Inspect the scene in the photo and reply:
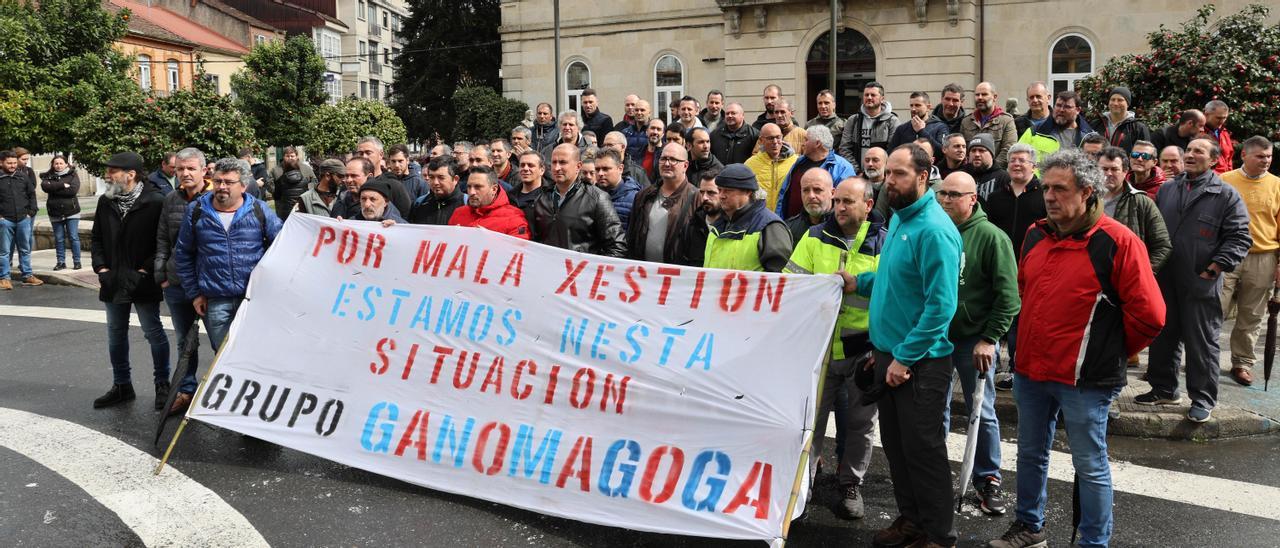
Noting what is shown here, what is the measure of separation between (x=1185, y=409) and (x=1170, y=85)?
273 inches

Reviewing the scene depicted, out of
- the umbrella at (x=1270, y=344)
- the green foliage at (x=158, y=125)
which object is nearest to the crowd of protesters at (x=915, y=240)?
the umbrella at (x=1270, y=344)

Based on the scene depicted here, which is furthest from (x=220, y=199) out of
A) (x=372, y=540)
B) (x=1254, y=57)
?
(x=1254, y=57)

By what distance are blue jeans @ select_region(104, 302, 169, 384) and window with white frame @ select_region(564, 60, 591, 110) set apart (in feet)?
67.7

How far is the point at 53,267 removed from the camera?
14.5 meters

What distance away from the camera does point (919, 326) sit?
424 centimetres

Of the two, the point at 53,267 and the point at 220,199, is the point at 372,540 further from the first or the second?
the point at 53,267

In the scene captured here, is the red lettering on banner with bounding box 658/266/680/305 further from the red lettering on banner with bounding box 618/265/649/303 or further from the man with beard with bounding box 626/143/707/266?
the man with beard with bounding box 626/143/707/266

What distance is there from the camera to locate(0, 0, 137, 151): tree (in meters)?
19.5

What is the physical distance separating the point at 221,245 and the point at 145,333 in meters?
1.36

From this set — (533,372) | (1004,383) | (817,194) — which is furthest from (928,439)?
(1004,383)

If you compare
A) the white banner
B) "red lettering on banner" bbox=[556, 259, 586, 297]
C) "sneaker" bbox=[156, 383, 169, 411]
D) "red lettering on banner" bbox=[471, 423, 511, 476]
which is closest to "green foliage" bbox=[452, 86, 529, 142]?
"sneaker" bbox=[156, 383, 169, 411]

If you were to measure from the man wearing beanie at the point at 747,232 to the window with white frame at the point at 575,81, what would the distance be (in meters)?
22.3

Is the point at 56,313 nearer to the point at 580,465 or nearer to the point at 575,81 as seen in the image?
the point at 580,465

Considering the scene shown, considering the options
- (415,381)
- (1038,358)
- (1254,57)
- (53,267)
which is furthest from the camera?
(53,267)
